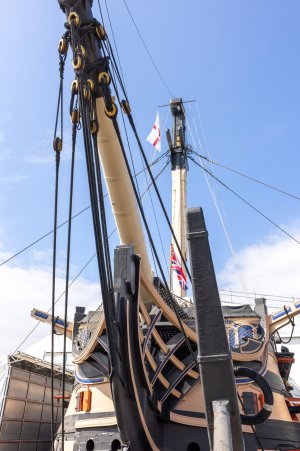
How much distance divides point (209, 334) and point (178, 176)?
13748 millimetres

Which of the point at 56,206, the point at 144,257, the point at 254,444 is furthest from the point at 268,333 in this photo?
the point at 56,206

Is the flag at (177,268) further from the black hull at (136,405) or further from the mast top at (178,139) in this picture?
the black hull at (136,405)

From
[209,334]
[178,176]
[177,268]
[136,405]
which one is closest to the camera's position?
[209,334]

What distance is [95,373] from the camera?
729 centimetres

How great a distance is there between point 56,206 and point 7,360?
8.47 meters

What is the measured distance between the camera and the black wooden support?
110 inches

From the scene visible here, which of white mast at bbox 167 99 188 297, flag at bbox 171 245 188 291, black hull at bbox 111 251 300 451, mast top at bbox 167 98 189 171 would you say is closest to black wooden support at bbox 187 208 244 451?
black hull at bbox 111 251 300 451

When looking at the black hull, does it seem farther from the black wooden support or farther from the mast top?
the mast top

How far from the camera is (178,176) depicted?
53.9 feet

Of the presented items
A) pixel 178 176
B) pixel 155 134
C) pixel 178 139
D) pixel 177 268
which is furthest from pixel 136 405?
pixel 178 139

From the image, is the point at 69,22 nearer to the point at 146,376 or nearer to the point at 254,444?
the point at 146,376

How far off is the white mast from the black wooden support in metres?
10.7

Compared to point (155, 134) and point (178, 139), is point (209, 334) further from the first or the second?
point (178, 139)

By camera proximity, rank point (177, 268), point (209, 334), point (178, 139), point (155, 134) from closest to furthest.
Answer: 1. point (209, 334)
2. point (177, 268)
3. point (155, 134)
4. point (178, 139)
